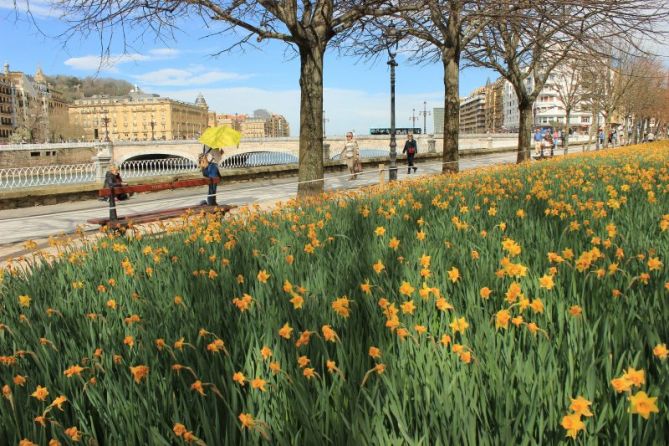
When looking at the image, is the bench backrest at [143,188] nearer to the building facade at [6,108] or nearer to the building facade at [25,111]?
the building facade at [25,111]

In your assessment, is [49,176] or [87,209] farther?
[49,176]

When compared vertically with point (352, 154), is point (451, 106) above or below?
above

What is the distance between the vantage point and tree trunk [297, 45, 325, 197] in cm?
1076

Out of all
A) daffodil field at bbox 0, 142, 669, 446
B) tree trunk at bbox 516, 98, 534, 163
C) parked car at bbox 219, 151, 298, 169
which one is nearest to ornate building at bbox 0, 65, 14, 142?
parked car at bbox 219, 151, 298, 169

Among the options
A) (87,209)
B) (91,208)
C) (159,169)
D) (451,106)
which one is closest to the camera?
(87,209)

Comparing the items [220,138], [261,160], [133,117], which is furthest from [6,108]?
[220,138]

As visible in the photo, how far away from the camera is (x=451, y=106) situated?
15258mm

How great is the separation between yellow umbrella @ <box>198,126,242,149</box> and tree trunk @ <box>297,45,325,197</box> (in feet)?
7.01

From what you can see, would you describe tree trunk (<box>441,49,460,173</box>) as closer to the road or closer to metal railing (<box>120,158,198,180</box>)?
the road

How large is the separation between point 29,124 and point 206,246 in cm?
12107

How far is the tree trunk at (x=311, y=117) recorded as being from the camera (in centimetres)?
1076

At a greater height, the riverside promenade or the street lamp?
the street lamp

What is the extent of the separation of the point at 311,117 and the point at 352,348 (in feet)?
30.4

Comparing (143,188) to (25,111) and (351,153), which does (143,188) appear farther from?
(25,111)
